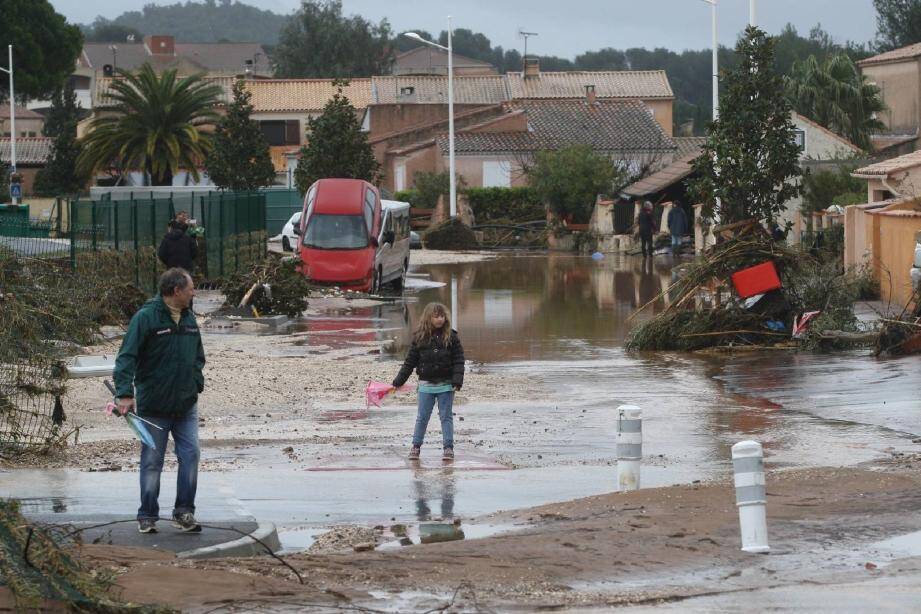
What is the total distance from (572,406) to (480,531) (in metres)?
7.01

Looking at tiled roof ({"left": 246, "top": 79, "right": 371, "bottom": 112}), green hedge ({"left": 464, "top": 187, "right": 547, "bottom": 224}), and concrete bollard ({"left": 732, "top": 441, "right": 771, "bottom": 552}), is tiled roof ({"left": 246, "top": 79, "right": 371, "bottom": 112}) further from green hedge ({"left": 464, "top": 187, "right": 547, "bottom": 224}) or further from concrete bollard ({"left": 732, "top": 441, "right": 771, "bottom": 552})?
concrete bollard ({"left": 732, "top": 441, "right": 771, "bottom": 552})

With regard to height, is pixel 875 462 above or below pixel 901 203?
below

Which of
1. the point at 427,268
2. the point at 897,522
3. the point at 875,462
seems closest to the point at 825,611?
the point at 897,522

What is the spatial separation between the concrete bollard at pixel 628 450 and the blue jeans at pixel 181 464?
10.3ft

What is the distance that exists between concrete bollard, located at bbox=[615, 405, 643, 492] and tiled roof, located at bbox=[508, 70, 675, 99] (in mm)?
79362

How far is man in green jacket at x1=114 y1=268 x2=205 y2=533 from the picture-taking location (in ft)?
31.2

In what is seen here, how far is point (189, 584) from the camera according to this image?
24.7 feet

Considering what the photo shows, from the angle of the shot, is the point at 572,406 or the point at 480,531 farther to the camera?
the point at 572,406

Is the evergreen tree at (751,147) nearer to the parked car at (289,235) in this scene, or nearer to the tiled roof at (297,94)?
the parked car at (289,235)

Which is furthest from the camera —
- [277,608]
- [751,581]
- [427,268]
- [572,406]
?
[427,268]

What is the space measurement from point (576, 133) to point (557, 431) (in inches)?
2316

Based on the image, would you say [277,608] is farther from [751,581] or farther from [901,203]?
[901,203]

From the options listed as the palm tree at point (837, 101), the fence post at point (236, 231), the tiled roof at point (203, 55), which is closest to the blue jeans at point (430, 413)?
the fence post at point (236, 231)

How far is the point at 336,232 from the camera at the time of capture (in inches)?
1358
